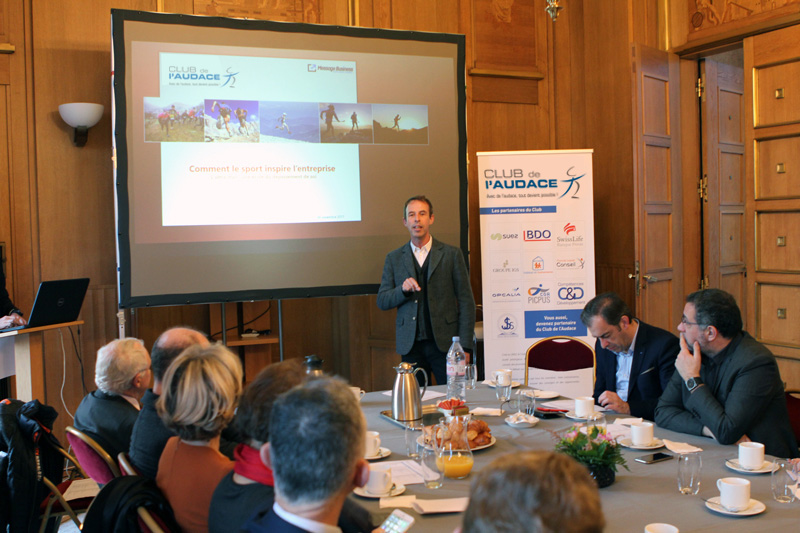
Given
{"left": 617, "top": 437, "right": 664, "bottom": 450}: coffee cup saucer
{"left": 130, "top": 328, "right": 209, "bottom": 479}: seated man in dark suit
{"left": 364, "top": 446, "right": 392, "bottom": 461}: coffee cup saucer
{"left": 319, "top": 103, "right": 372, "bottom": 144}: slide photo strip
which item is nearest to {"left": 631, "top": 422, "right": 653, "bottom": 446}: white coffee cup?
{"left": 617, "top": 437, "right": 664, "bottom": 450}: coffee cup saucer

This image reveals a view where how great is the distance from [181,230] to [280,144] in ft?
3.14

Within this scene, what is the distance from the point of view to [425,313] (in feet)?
15.7

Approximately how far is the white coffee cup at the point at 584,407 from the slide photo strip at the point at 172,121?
3.41 meters

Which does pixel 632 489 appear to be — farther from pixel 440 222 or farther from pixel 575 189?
pixel 575 189

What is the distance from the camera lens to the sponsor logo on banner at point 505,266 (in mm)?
5645

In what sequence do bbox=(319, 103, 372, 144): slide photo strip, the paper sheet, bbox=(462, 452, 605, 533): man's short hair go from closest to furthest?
1. bbox=(462, 452, 605, 533): man's short hair
2. the paper sheet
3. bbox=(319, 103, 372, 144): slide photo strip

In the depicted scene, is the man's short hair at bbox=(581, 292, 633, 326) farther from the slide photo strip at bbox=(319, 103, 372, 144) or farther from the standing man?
the slide photo strip at bbox=(319, 103, 372, 144)

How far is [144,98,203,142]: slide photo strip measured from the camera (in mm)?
4844

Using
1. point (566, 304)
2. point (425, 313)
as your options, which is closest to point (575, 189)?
point (566, 304)

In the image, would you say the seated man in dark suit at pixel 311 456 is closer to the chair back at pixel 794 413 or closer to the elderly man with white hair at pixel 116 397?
the elderly man with white hair at pixel 116 397

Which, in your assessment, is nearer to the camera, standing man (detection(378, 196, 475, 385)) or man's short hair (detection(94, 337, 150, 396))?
man's short hair (detection(94, 337, 150, 396))

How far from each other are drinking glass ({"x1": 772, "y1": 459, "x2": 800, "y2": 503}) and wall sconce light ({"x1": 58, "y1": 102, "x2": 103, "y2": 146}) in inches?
183

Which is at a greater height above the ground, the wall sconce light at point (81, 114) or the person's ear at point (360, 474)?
the wall sconce light at point (81, 114)

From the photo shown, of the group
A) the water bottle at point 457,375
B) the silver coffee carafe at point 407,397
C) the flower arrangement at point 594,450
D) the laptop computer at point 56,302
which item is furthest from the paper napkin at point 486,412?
the laptop computer at point 56,302
